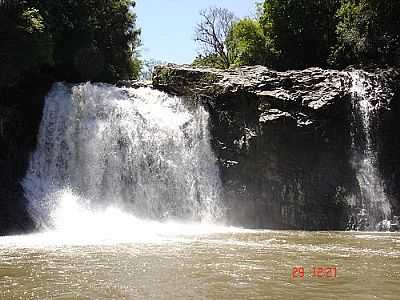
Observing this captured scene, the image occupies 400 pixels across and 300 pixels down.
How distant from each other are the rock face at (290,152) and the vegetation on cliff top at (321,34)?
4.45 metres

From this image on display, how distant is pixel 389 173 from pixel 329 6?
11.7 metres

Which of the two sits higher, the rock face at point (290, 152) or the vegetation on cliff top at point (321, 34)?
the vegetation on cliff top at point (321, 34)

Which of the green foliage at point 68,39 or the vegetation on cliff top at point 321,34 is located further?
the vegetation on cliff top at point 321,34

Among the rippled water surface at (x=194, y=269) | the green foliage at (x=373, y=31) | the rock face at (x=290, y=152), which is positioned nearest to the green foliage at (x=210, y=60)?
the green foliage at (x=373, y=31)

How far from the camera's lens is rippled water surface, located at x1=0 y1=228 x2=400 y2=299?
6590 mm

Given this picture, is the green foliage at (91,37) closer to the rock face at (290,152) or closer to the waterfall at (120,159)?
the waterfall at (120,159)

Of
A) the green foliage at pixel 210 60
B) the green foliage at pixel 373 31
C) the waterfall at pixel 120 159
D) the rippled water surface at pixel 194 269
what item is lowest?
the rippled water surface at pixel 194 269

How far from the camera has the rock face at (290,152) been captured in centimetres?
1891

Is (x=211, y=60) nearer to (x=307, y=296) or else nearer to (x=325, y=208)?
(x=325, y=208)

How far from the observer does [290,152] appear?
1931cm
